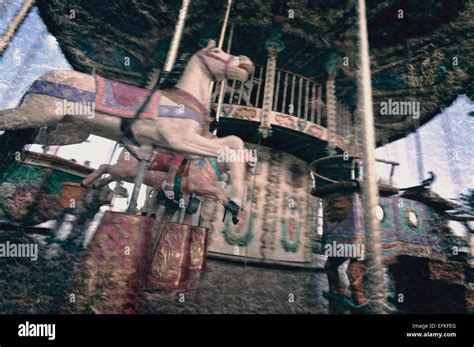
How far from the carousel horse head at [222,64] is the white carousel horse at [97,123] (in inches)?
12.1

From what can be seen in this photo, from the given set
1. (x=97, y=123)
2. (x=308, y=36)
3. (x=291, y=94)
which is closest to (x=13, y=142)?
(x=97, y=123)

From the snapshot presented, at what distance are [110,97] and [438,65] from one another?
235 inches

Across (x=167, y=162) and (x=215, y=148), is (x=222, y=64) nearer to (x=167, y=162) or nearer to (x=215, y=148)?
(x=215, y=148)

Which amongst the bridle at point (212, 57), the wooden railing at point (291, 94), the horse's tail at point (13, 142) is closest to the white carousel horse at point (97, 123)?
the horse's tail at point (13, 142)

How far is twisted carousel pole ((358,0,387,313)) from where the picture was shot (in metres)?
2.86

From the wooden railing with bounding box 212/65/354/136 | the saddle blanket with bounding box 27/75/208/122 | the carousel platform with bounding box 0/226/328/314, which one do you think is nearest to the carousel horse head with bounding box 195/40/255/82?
the saddle blanket with bounding box 27/75/208/122

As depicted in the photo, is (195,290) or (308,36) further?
(308,36)

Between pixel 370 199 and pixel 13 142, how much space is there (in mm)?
4165

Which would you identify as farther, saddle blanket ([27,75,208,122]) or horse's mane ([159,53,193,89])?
horse's mane ([159,53,193,89])

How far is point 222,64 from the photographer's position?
3.58 meters

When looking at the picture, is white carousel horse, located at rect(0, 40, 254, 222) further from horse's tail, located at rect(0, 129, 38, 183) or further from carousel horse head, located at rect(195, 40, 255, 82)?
carousel horse head, located at rect(195, 40, 255, 82)

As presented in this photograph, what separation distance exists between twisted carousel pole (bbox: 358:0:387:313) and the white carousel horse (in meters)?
1.47

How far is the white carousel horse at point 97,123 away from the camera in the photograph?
121 inches

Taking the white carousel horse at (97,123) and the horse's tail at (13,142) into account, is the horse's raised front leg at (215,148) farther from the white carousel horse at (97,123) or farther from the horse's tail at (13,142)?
the horse's tail at (13,142)
